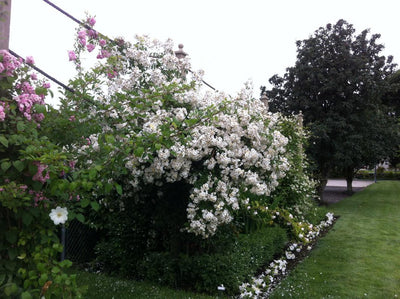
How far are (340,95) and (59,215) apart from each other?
1149cm

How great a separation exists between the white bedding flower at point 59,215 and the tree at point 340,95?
397 inches

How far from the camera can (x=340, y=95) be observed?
1170cm

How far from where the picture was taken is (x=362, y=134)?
1165 cm

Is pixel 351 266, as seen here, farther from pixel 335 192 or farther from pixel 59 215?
pixel 335 192

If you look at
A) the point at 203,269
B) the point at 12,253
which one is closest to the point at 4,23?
A: the point at 12,253

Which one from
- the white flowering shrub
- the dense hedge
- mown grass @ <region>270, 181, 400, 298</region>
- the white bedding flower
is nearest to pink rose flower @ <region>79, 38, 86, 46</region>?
the white flowering shrub

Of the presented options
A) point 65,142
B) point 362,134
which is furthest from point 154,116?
point 362,134

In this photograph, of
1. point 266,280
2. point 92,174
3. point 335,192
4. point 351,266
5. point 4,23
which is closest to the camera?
point 92,174

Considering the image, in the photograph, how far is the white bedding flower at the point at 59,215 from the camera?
1.83 metres

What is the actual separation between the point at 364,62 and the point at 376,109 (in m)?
1.75

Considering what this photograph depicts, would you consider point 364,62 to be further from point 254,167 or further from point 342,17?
point 254,167

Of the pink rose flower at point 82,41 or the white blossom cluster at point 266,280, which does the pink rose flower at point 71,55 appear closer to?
the pink rose flower at point 82,41

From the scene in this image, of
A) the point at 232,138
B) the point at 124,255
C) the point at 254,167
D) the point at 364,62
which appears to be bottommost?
the point at 124,255

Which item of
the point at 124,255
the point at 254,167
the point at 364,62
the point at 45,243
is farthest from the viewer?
the point at 364,62
